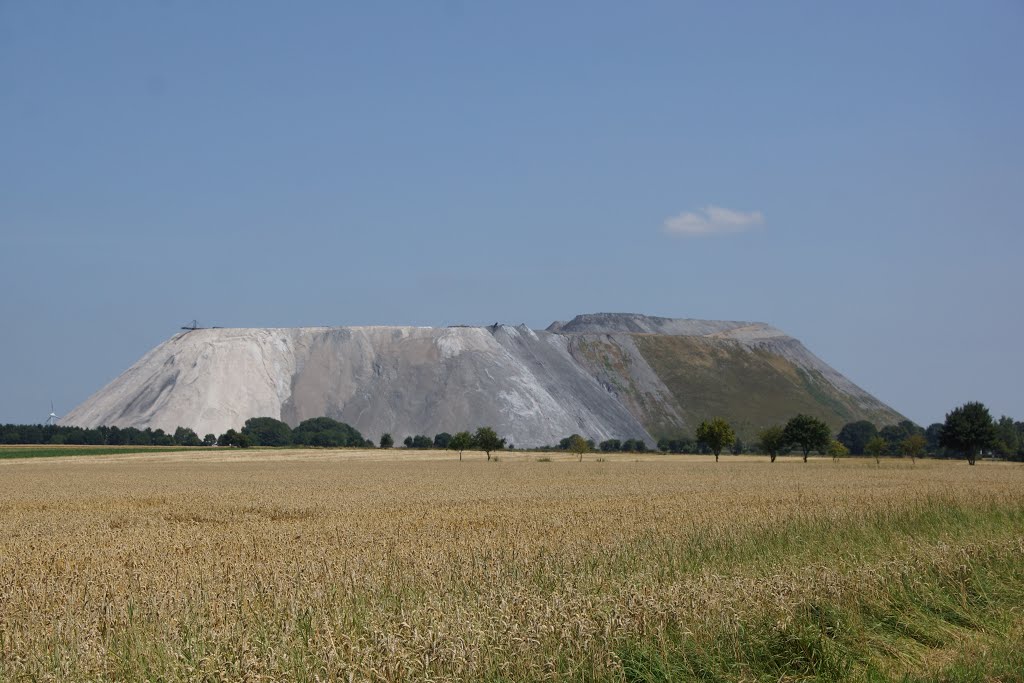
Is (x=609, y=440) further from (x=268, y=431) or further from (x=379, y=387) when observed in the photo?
(x=268, y=431)

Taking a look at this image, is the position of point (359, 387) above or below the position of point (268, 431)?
above

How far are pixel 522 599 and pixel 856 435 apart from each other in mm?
191385

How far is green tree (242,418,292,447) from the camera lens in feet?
478

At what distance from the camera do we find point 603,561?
48.6 feet

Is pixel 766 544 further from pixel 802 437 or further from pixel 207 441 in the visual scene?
pixel 207 441

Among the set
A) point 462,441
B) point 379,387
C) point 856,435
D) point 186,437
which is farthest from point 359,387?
point 856,435

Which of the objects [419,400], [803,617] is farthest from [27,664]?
[419,400]

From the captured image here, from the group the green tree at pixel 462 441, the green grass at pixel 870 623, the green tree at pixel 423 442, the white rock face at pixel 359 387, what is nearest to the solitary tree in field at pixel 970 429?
the green tree at pixel 462 441

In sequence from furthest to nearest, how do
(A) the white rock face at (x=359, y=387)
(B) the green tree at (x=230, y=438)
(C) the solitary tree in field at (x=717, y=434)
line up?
(A) the white rock face at (x=359, y=387), (B) the green tree at (x=230, y=438), (C) the solitary tree in field at (x=717, y=434)

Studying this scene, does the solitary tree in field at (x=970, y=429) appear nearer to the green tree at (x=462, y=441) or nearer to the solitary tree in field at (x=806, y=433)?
the solitary tree in field at (x=806, y=433)

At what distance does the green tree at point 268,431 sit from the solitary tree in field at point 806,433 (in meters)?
79.3

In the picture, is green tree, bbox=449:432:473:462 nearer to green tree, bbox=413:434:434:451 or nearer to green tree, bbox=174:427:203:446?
green tree, bbox=413:434:434:451

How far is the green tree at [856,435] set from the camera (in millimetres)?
186988

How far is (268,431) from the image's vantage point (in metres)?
148
